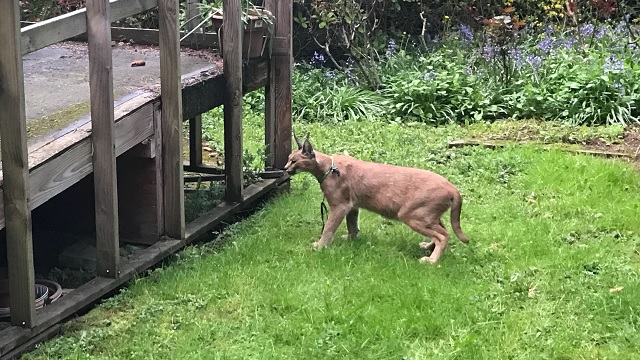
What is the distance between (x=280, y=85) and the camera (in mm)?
7875

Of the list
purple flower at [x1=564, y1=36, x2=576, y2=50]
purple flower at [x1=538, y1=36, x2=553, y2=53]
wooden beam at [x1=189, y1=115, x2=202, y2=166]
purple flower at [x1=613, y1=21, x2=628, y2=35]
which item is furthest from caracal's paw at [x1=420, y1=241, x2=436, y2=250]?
purple flower at [x1=613, y1=21, x2=628, y2=35]

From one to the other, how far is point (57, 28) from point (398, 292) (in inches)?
102

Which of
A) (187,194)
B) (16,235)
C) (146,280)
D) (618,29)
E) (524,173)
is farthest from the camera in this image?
(618,29)

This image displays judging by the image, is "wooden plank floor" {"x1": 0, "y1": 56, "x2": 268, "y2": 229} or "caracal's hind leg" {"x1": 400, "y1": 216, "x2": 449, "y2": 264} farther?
"caracal's hind leg" {"x1": 400, "y1": 216, "x2": 449, "y2": 264}

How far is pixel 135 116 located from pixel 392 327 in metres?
2.24

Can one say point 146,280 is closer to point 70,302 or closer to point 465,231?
point 70,302

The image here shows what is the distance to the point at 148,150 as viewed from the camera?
19.7 ft

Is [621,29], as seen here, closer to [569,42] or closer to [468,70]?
A: [569,42]

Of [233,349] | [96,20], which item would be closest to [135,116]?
[96,20]

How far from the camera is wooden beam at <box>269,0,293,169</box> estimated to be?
768cm

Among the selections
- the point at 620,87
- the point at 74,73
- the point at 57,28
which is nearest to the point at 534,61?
the point at 620,87

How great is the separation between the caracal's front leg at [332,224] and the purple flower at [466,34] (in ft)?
26.1

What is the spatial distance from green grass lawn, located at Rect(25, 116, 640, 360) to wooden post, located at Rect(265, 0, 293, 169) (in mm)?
610

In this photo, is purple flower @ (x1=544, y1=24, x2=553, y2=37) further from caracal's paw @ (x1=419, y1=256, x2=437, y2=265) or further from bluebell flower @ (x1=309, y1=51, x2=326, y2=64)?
caracal's paw @ (x1=419, y1=256, x2=437, y2=265)
